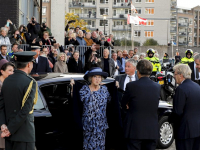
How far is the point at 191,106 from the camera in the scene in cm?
614

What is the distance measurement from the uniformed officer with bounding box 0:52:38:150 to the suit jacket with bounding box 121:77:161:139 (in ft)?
4.90

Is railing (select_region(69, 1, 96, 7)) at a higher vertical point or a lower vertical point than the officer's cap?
higher

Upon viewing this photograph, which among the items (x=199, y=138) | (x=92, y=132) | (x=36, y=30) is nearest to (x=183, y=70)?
(x=199, y=138)

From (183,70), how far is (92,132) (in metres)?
1.68

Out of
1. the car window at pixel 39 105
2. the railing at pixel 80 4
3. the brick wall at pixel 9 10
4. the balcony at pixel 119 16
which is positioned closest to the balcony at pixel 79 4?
the railing at pixel 80 4

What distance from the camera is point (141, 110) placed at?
240 inches

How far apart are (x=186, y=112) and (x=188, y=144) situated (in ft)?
1.63

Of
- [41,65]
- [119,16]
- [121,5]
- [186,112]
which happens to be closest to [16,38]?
[41,65]

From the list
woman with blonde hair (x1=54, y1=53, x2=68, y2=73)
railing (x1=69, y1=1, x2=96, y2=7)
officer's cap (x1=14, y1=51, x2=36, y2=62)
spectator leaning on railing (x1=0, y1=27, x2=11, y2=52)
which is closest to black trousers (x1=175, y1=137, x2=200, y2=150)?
officer's cap (x1=14, y1=51, x2=36, y2=62)

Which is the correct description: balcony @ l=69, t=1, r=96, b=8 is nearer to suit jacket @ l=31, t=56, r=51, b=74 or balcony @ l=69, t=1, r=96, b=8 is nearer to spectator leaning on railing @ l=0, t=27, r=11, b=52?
spectator leaning on railing @ l=0, t=27, r=11, b=52

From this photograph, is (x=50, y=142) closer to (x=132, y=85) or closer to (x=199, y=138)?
(x=132, y=85)

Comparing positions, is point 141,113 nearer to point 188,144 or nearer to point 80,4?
point 188,144

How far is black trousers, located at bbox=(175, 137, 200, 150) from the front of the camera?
623 centimetres

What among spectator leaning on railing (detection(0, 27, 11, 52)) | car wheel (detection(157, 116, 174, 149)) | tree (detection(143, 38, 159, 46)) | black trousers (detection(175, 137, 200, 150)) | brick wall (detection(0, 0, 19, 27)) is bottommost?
car wheel (detection(157, 116, 174, 149))
